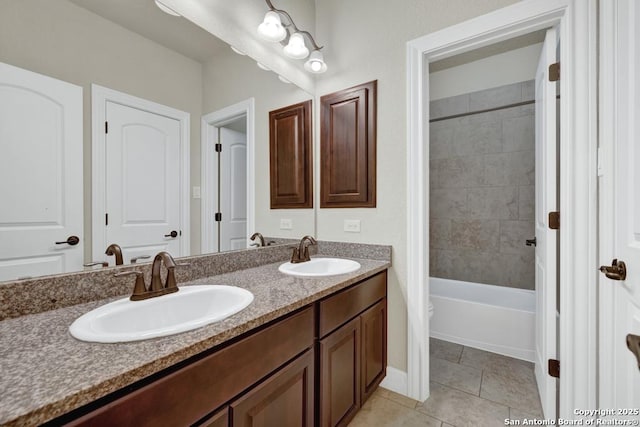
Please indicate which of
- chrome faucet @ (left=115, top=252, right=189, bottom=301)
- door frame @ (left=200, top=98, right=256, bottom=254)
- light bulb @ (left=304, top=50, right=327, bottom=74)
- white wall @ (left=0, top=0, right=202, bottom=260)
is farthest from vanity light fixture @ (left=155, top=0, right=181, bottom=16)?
chrome faucet @ (left=115, top=252, right=189, bottom=301)

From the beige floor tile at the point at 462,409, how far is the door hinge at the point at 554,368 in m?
0.35

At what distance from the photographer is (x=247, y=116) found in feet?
5.15

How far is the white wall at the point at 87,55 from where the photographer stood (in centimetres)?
80

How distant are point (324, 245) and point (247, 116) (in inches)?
40.0

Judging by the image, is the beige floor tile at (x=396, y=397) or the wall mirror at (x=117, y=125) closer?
the wall mirror at (x=117, y=125)

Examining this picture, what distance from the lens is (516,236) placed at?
8.72ft

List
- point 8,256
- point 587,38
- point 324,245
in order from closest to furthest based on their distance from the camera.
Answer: point 8,256 < point 587,38 < point 324,245

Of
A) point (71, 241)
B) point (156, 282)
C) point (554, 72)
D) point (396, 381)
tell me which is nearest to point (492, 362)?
point (396, 381)

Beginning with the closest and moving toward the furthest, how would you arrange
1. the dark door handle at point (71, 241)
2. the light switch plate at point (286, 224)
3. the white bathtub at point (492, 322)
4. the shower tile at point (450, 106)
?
the dark door handle at point (71, 241)
the light switch plate at point (286, 224)
the white bathtub at point (492, 322)
the shower tile at point (450, 106)

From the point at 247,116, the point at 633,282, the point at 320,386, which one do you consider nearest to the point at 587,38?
the point at 633,282

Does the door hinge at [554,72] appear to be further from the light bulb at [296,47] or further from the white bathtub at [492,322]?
the white bathtub at [492,322]

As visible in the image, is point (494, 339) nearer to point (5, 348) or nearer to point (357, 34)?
point (357, 34)

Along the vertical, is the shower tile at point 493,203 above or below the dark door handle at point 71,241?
above

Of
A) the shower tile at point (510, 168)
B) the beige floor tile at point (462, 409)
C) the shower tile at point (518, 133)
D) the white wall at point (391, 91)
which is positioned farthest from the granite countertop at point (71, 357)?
the shower tile at point (518, 133)
